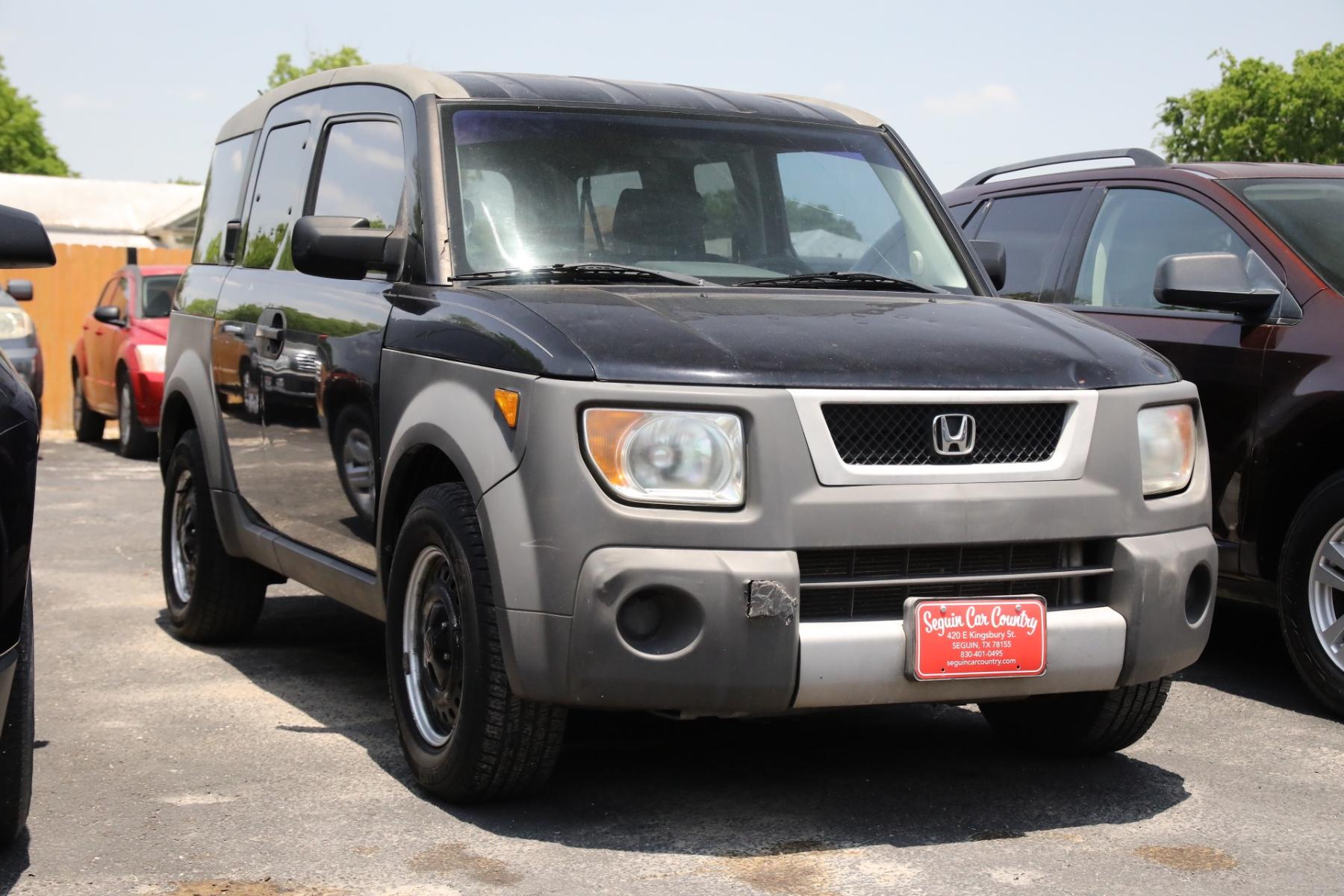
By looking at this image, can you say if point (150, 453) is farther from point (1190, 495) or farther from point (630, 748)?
point (1190, 495)

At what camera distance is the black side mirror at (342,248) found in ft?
16.0

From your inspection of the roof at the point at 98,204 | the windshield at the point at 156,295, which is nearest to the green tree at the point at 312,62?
the roof at the point at 98,204

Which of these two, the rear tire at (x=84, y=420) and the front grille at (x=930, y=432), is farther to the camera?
the rear tire at (x=84, y=420)

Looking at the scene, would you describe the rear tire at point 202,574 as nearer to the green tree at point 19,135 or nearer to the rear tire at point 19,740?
the rear tire at point 19,740

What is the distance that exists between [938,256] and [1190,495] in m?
1.28

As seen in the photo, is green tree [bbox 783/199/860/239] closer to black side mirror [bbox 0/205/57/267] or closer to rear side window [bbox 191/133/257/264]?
black side mirror [bbox 0/205/57/267]

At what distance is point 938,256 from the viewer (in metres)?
5.43

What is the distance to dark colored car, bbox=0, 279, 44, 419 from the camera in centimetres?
→ 1448

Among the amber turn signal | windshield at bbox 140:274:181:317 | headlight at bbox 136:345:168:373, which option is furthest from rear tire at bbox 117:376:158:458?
the amber turn signal

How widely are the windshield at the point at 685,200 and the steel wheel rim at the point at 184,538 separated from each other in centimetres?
243

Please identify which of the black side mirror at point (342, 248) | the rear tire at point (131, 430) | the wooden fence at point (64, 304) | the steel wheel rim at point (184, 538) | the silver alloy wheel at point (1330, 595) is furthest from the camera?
the wooden fence at point (64, 304)

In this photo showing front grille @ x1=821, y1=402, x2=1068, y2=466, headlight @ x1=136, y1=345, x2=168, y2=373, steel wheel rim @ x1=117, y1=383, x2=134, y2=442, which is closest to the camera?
front grille @ x1=821, y1=402, x2=1068, y2=466

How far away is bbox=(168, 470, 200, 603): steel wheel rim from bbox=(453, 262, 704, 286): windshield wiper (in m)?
2.50

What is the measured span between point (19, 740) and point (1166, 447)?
283 centimetres
